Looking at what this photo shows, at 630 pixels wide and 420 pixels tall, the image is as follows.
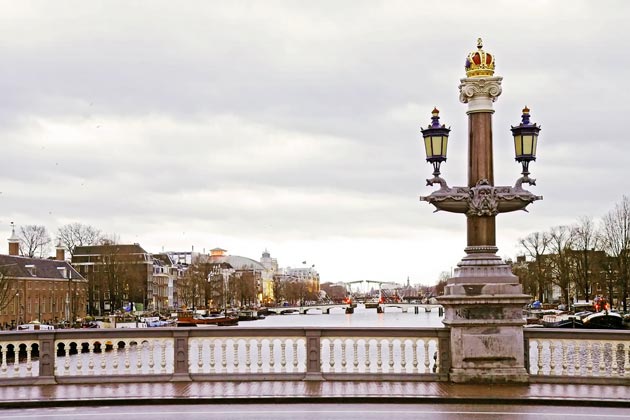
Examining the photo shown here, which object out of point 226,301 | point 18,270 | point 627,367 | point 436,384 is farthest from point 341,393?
point 226,301

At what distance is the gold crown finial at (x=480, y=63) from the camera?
18.8 m

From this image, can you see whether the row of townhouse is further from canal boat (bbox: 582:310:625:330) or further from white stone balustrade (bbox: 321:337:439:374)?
white stone balustrade (bbox: 321:337:439:374)

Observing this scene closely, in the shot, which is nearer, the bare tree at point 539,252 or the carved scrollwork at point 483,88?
the carved scrollwork at point 483,88

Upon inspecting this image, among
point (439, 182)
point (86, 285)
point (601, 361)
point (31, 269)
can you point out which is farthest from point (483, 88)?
point (86, 285)

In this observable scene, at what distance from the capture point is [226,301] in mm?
162250

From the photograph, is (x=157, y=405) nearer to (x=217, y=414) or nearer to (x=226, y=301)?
(x=217, y=414)

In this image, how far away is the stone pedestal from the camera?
17.5m

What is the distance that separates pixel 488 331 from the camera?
17578 mm

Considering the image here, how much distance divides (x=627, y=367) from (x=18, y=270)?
8943cm

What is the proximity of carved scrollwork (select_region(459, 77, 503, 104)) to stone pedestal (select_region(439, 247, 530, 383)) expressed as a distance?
158 inches

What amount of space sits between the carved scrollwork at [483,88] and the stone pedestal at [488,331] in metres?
4.00

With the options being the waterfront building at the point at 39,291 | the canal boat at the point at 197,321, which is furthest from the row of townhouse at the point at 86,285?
the canal boat at the point at 197,321

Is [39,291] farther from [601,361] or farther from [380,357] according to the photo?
[601,361]

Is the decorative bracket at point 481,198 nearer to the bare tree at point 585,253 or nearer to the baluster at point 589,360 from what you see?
the baluster at point 589,360
